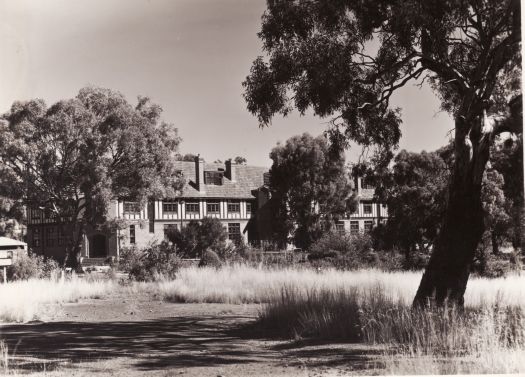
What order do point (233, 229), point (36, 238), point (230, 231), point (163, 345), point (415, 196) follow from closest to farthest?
point (163, 345) < point (415, 196) < point (230, 231) < point (233, 229) < point (36, 238)

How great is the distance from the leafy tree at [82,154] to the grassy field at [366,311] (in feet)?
29.7

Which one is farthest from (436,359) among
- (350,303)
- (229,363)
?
(350,303)

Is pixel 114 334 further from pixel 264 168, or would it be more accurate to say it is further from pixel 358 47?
pixel 264 168

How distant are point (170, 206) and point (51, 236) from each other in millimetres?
9892

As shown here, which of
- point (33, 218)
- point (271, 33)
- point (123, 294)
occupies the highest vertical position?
point (271, 33)

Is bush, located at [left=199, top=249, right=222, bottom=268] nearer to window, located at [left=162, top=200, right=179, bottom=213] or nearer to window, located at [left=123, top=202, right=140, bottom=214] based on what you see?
window, located at [left=123, top=202, right=140, bottom=214]

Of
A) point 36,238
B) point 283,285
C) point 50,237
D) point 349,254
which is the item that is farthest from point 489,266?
point 36,238

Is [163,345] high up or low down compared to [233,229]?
down

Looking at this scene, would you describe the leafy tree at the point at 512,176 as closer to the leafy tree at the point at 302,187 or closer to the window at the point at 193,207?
the leafy tree at the point at 302,187

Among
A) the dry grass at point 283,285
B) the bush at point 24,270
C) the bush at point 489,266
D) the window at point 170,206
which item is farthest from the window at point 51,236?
the bush at point 489,266

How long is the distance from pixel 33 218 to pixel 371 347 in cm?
3416

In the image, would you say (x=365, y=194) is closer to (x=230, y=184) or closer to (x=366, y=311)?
(x=230, y=184)

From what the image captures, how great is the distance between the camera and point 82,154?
28.0 meters

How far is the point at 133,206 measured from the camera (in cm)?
3125
